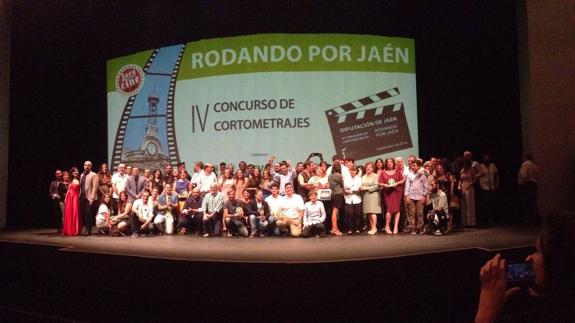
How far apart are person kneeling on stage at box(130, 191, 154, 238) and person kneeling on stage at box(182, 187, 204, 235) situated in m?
0.50

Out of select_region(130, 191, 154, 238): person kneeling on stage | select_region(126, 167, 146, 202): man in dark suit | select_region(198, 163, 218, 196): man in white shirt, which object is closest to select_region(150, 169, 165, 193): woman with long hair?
select_region(126, 167, 146, 202): man in dark suit

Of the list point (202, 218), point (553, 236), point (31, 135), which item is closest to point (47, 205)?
point (31, 135)

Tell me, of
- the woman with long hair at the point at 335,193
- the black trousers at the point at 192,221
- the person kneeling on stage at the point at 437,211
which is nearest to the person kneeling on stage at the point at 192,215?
the black trousers at the point at 192,221

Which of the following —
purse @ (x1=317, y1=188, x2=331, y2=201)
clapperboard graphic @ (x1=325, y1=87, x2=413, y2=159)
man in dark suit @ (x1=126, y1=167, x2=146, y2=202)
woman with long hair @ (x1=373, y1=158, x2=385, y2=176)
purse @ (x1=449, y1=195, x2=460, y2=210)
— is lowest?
purse @ (x1=449, y1=195, x2=460, y2=210)

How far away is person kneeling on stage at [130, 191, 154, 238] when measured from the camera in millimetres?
8312

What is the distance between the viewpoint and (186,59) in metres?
10.3

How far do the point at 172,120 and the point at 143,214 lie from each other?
2586mm

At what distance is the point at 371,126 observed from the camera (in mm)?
9477

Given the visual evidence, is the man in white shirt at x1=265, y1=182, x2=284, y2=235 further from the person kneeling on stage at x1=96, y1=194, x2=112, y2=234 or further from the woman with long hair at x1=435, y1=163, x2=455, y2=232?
the person kneeling on stage at x1=96, y1=194, x2=112, y2=234

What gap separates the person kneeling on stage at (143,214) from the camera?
831 cm

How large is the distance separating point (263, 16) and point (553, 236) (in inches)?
365

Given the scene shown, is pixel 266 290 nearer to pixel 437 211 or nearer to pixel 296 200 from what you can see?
pixel 296 200

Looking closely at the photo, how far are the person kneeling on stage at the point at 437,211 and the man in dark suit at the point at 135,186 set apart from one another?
487 cm

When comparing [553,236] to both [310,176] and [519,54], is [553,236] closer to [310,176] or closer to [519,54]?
[310,176]
